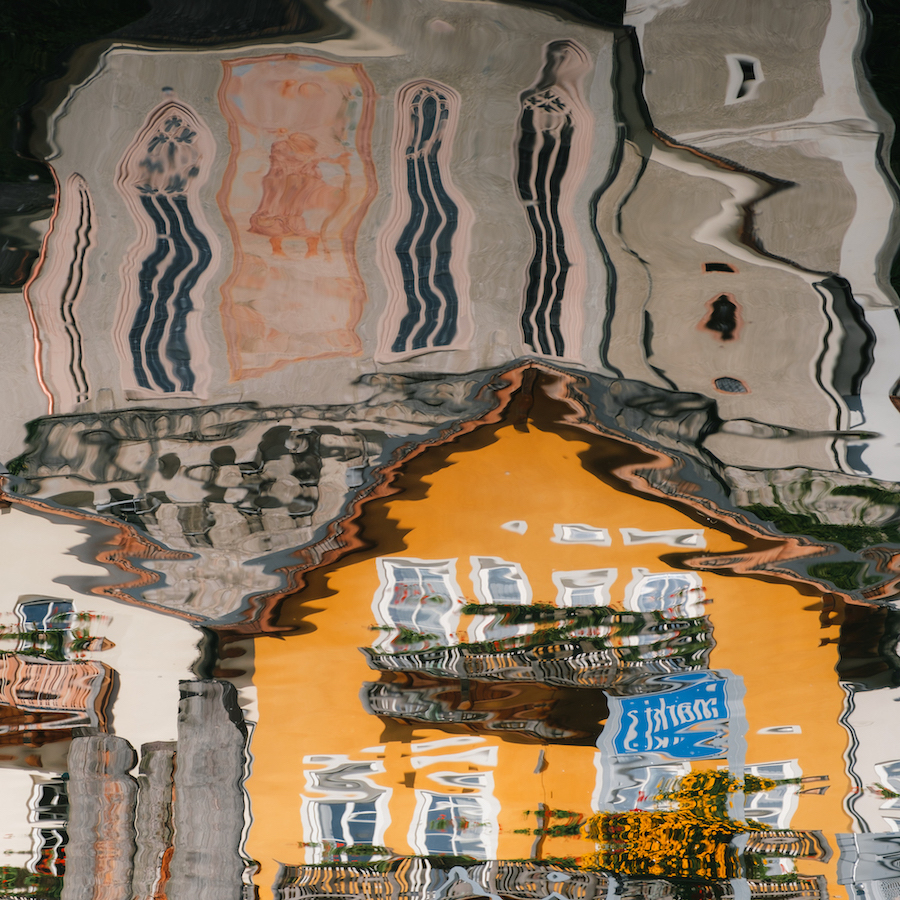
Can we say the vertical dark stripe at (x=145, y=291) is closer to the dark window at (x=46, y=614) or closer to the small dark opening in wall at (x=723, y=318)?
the dark window at (x=46, y=614)

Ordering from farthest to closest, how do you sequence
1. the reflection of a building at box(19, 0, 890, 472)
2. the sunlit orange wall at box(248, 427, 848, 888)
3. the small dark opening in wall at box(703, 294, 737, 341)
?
the sunlit orange wall at box(248, 427, 848, 888), the small dark opening in wall at box(703, 294, 737, 341), the reflection of a building at box(19, 0, 890, 472)

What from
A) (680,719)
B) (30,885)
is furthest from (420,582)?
(30,885)

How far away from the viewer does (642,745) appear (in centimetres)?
135

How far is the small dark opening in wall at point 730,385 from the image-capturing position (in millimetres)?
1164

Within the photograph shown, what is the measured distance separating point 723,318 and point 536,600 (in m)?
0.57

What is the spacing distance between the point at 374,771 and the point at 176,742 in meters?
0.36

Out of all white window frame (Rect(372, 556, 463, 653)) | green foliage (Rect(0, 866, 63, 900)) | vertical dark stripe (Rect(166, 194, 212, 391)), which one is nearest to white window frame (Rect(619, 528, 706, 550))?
white window frame (Rect(372, 556, 463, 653))

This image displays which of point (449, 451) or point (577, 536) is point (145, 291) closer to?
point (449, 451)

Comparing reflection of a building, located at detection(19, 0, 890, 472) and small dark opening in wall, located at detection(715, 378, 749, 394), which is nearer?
reflection of a building, located at detection(19, 0, 890, 472)

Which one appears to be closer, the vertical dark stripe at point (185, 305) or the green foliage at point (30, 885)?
the vertical dark stripe at point (185, 305)

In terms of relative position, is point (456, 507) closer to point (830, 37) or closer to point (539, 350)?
point (539, 350)

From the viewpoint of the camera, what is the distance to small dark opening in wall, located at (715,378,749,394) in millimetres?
1164

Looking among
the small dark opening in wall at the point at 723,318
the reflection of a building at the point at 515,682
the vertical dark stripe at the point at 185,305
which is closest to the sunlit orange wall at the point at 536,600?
the reflection of a building at the point at 515,682

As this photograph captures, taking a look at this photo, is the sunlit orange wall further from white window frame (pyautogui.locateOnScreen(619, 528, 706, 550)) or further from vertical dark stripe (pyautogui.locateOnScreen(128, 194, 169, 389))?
vertical dark stripe (pyautogui.locateOnScreen(128, 194, 169, 389))
